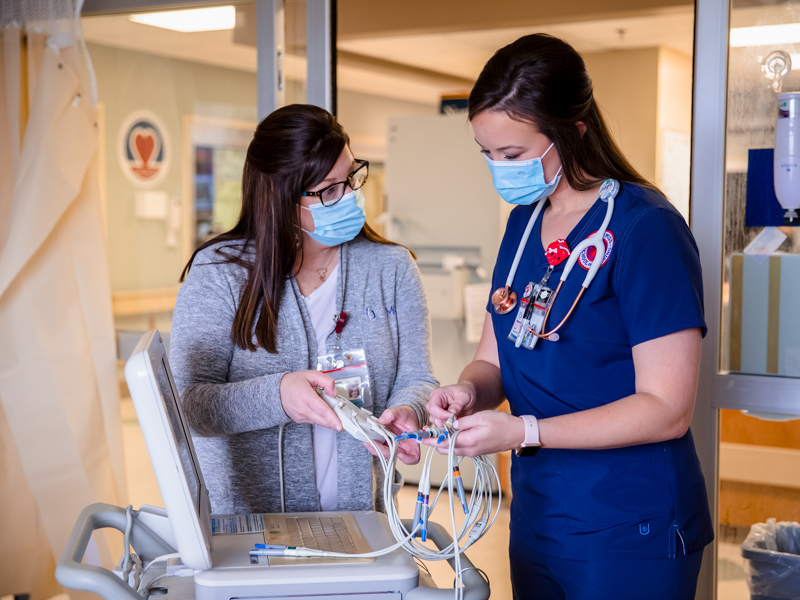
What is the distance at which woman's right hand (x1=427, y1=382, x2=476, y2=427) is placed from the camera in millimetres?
1270

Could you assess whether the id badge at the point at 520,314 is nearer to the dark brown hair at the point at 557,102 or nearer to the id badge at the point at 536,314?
the id badge at the point at 536,314

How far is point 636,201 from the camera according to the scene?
1206 millimetres

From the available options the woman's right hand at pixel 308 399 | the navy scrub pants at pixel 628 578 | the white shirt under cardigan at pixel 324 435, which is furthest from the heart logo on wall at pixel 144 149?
the navy scrub pants at pixel 628 578

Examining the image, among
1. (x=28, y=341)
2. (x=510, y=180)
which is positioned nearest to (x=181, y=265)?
(x=28, y=341)

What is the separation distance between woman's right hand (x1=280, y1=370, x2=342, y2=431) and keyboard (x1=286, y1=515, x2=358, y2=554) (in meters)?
0.15

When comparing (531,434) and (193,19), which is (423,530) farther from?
(193,19)

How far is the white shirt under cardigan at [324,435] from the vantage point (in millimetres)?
1474

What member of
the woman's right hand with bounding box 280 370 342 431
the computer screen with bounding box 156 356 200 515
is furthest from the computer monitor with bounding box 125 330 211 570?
the woman's right hand with bounding box 280 370 342 431

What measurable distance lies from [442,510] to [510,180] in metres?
2.71

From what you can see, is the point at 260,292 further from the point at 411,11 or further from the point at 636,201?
the point at 411,11

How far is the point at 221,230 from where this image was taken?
262 cm

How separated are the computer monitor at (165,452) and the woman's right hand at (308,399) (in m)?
0.26

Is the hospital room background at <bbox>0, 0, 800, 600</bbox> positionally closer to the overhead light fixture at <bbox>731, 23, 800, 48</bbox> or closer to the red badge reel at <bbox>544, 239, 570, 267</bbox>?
the overhead light fixture at <bbox>731, 23, 800, 48</bbox>

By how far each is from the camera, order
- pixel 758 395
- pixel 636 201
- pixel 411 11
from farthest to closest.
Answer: pixel 411 11 → pixel 758 395 → pixel 636 201
